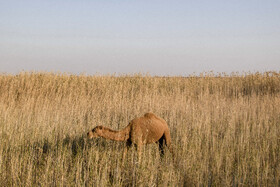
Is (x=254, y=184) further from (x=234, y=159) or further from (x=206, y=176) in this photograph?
(x=234, y=159)

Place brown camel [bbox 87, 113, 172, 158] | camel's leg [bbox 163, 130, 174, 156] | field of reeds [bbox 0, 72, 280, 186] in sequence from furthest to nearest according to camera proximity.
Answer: camel's leg [bbox 163, 130, 174, 156] < field of reeds [bbox 0, 72, 280, 186] < brown camel [bbox 87, 113, 172, 158]

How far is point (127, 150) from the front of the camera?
4117 mm

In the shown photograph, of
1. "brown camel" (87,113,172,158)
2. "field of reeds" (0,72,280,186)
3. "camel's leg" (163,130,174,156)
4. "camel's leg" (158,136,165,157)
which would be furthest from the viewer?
"camel's leg" (158,136,165,157)

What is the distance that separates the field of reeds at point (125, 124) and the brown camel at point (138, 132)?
0.81ft

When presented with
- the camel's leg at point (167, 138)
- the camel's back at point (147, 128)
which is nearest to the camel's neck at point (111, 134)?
the camel's back at point (147, 128)

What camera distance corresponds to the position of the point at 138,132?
388 cm

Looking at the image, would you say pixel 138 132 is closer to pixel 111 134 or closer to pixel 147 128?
pixel 147 128

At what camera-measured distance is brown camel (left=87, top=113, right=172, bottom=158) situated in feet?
12.5

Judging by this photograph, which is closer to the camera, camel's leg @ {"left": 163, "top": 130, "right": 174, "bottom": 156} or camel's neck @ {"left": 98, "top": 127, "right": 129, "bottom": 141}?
camel's neck @ {"left": 98, "top": 127, "right": 129, "bottom": 141}

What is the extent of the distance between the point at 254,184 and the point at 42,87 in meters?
11.4

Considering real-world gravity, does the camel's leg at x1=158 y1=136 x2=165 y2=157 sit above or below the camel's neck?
below

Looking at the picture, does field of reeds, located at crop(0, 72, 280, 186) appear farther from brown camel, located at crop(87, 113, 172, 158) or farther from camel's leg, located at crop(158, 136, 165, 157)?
brown camel, located at crop(87, 113, 172, 158)

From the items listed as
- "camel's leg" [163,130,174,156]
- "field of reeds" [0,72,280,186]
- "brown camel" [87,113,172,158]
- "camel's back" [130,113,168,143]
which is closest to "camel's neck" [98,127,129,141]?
"brown camel" [87,113,172,158]

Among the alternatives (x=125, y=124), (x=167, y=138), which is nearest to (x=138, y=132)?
(x=167, y=138)
